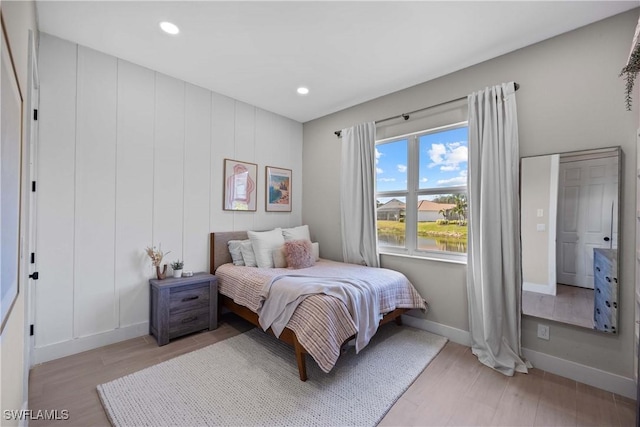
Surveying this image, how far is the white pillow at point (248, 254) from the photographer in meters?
3.20

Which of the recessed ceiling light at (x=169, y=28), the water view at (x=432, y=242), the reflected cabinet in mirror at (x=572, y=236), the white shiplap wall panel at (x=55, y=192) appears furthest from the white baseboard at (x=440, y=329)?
the recessed ceiling light at (x=169, y=28)

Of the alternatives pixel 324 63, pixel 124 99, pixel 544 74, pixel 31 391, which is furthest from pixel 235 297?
pixel 544 74

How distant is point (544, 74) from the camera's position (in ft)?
7.33

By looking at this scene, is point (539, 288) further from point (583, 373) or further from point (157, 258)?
point (157, 258)

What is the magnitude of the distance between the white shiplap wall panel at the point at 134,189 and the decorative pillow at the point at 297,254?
144 cm

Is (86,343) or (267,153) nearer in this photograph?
(86,343)

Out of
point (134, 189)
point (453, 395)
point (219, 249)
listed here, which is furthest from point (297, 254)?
point (453, 395)

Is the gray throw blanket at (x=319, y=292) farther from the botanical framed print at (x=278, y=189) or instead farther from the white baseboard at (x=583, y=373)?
the botanical framed print at (x=278, y=189)

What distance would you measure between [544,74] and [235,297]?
3457 millimetres

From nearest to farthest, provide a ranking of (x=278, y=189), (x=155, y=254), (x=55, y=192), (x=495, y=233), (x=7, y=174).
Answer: (x=7, y=174) < (x=55, y=192) < (x=495, y=233) < (x=155, y=254) < (x=278, y=189)

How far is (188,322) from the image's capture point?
8.86 feet

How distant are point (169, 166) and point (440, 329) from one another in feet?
11.0

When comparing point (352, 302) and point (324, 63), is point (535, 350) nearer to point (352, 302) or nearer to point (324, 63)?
point (352, 302)

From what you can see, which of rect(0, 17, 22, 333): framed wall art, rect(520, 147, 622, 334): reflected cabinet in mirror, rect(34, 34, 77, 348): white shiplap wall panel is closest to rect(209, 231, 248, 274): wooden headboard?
rect(34, 34, 77, 348): white shiplap wall panel
